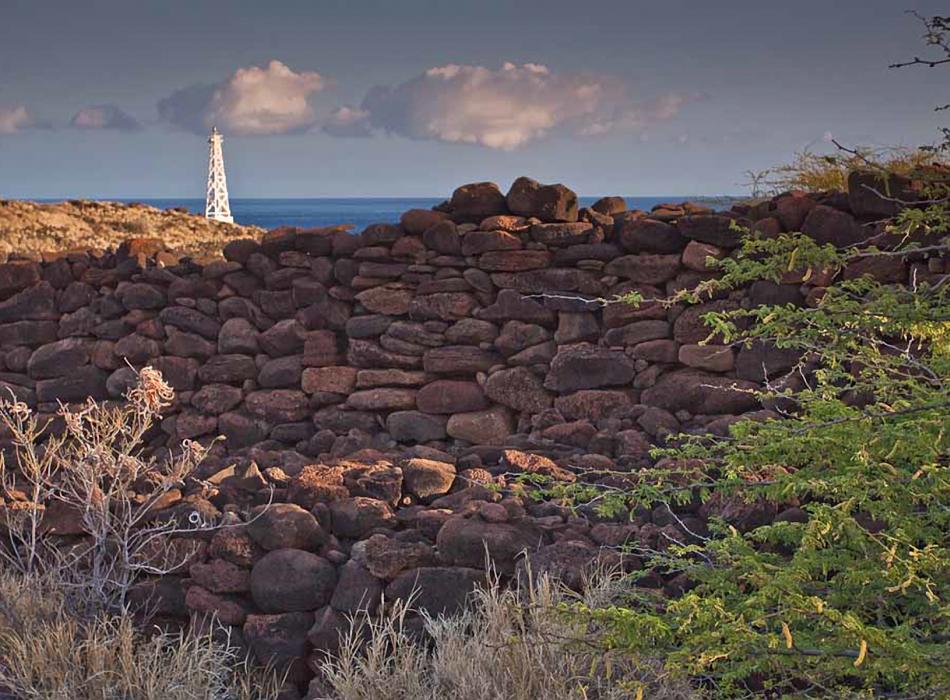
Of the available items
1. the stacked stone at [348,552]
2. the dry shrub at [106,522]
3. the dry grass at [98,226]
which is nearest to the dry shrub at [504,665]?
the stacked stone at [348,552]

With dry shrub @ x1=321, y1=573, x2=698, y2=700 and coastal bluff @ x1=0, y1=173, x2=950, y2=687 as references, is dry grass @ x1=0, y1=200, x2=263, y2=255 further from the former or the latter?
dry shrub @ x1=321, y1=573, x2=698, y2=700

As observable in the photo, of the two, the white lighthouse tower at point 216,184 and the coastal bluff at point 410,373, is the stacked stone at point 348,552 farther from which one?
the white lighthouse tower at point 216,184

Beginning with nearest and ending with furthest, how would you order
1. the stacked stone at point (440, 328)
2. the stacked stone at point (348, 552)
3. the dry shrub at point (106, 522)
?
the stacked stone at point (348, 552) < the dry shrub at point (106, 522) < the stacked stone at point (440, 328)

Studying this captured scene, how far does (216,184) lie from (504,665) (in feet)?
99.3

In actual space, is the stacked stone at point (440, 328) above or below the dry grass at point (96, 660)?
above

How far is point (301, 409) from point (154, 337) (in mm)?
1682

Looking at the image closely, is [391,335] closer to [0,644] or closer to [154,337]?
[154,337]

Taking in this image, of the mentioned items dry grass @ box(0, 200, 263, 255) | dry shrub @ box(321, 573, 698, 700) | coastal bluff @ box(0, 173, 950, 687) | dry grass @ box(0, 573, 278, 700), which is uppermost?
dry grass @ box(0, 200, 263, 255)

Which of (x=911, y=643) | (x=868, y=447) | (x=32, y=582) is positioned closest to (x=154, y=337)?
(x=32, y=582)

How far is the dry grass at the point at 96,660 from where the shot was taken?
193 inches

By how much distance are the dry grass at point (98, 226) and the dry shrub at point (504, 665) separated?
15.6m

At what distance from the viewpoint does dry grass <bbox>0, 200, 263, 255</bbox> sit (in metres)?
20.5

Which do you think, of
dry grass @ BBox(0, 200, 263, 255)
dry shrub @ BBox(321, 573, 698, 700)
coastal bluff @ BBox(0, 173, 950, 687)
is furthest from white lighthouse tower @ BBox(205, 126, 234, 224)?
dry shrub @ BBox(321, 573, 698, 700)

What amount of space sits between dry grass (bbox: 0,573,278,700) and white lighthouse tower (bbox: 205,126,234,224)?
2751 centimetres
